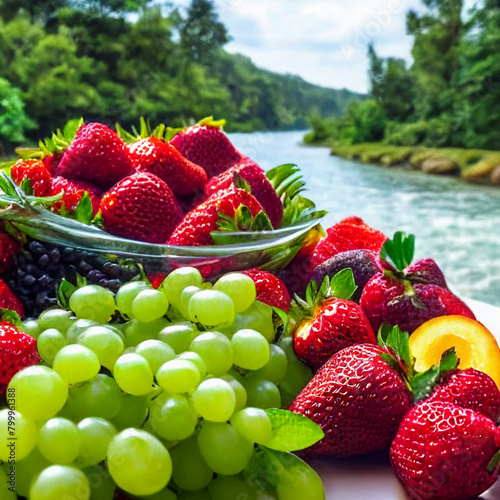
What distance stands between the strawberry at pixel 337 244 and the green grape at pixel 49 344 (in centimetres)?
36

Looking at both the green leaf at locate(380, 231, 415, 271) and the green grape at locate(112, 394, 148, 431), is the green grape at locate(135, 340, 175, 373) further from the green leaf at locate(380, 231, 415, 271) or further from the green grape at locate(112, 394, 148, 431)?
the green leaf at locate(380, 231, 415, 271)

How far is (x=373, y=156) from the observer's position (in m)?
2.40

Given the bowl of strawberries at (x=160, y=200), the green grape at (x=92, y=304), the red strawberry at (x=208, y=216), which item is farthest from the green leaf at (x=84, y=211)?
the green grape at (x=92, y=304)

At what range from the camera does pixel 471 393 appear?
556 millimetres

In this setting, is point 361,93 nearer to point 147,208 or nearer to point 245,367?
point 147,208

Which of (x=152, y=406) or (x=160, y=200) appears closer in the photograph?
(x=152, y=406)

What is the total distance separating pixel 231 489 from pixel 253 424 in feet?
0.20

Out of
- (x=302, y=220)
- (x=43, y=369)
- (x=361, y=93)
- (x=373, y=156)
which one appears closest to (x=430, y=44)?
(x=361, y=93)

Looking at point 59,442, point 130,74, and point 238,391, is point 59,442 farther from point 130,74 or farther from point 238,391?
point 130,74

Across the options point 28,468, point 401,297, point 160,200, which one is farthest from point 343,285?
point 28,468

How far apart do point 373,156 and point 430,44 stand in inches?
19.1

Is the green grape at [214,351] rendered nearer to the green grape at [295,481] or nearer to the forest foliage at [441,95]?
the green grape at [295,481]

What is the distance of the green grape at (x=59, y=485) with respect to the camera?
41 centimetres

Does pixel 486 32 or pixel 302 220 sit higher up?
pixel 486 32
